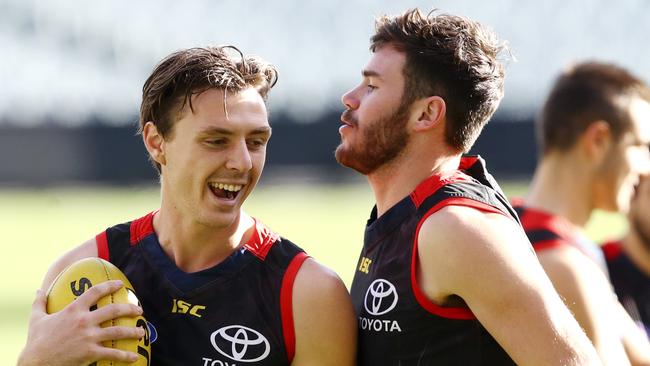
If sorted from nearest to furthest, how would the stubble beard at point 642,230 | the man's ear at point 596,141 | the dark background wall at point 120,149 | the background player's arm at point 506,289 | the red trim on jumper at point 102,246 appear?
the background player's arm at point 506,289
the red trim on jumper at point 102,246
the man's ear at point 596,141
the stubble beard at point 642,230
the dark background wall at point 120,149

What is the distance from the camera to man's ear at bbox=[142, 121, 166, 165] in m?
4.30

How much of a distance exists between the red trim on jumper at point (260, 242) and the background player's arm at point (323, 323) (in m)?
0.24

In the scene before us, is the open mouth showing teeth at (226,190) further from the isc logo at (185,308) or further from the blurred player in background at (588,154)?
the blurred player in background at (588,154)

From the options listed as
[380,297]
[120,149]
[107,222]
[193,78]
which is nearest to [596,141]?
[380,297]

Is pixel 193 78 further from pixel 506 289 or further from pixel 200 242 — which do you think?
pixel 506 289

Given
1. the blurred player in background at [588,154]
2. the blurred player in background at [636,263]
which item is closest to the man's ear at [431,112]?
the blurred player in background at [588,154]

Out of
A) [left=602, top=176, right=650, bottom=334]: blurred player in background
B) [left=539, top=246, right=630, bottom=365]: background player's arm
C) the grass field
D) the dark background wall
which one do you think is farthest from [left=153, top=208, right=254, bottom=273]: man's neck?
the dark background wall

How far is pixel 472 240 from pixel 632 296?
3.47 meters

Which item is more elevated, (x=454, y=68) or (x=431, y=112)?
(x=454, y=68)

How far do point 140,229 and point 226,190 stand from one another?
451 mm

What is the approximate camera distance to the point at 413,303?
3.78 metres

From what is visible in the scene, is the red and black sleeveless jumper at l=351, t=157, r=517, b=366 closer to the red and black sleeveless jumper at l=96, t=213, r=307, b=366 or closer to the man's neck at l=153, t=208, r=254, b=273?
the red and black sleeveless jumper at l=96, t=213, r=307, b=366

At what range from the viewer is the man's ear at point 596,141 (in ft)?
18.8

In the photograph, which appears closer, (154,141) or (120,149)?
(154,141)
